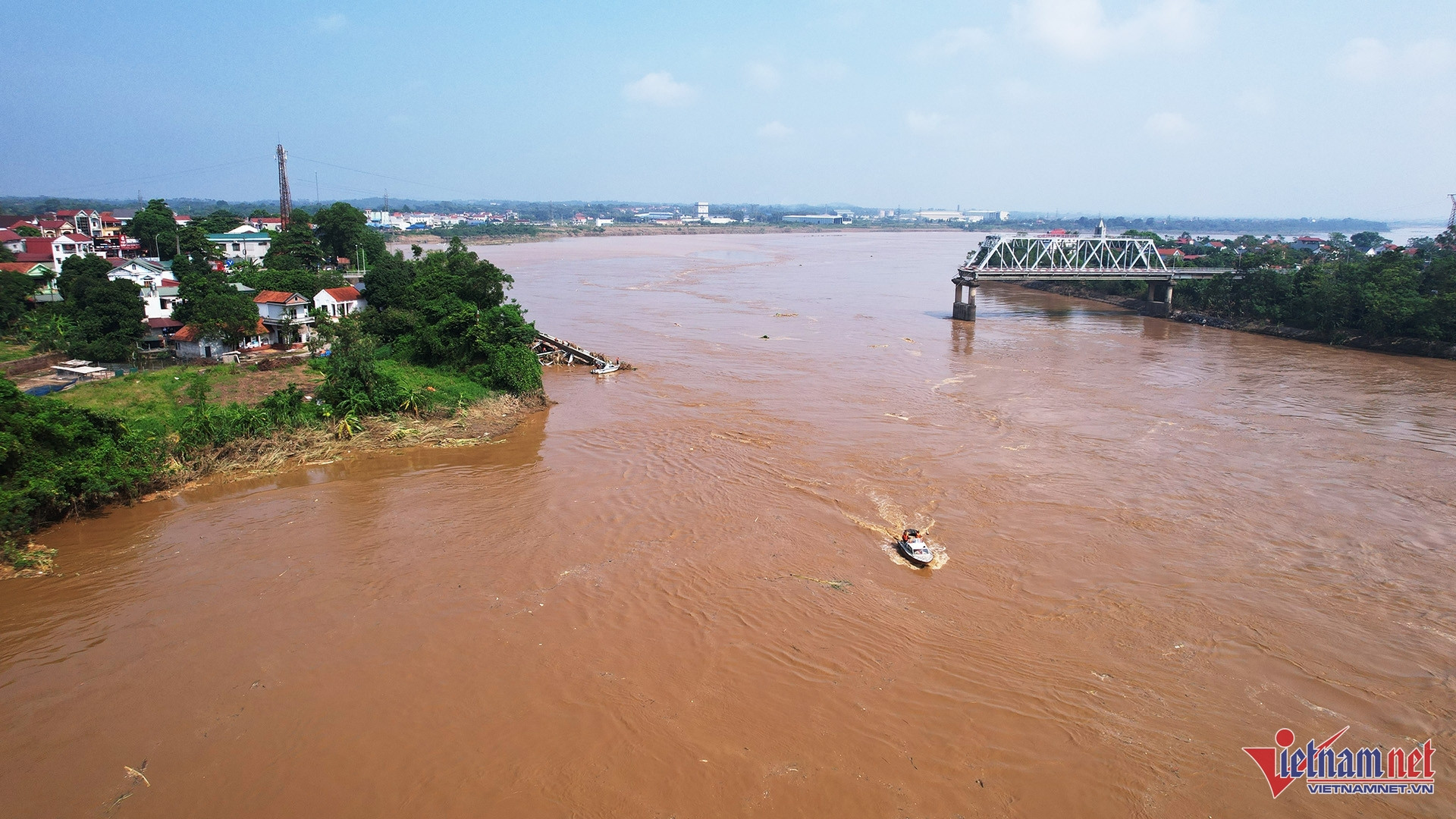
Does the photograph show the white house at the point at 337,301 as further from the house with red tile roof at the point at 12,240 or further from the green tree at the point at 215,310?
the house with red tile roof at the point at 12,240

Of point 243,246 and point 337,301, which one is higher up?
point 243,246

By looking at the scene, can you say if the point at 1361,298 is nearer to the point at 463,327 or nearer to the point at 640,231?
the point at 463,327

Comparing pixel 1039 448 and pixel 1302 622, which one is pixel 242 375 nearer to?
pixel 1039 448

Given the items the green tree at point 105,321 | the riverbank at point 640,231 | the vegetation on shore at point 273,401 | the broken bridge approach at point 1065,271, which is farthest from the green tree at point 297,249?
the riverbank at point 640,231

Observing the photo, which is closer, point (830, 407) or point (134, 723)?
point (134, 723)

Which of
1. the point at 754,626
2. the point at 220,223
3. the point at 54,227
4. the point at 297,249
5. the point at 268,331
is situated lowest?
the point at 754,626

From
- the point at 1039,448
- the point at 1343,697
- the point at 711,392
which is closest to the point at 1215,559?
the point at 1343,697

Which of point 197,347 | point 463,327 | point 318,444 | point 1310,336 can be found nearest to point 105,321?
point 197,347
